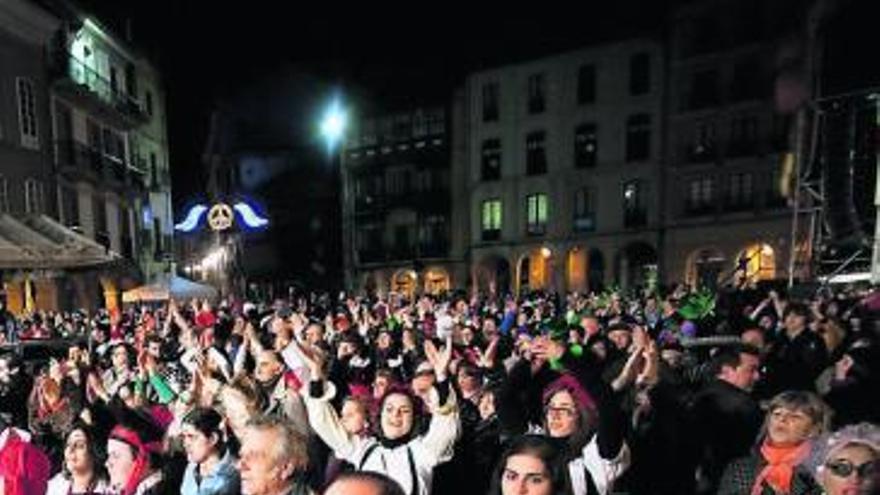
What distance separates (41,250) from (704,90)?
28.9 metres

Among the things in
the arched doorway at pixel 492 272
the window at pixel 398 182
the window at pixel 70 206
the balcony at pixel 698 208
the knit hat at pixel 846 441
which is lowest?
the arched doorway at pixel 492 272

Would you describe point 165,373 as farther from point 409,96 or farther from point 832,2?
point 409,96

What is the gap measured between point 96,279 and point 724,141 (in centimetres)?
2658

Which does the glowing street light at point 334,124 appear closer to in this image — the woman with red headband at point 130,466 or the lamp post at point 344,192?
the lamp post at point 344,192

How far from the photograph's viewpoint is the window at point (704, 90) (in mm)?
34156

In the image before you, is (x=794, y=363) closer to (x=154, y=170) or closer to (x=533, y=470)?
(x=533, y=470)

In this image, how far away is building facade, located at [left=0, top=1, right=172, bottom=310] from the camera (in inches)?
933

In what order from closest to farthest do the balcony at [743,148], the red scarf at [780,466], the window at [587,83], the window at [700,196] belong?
the red scarf at [780,466] < the balcony at [743,148] < the window at [700,196] < the window at [587,83]

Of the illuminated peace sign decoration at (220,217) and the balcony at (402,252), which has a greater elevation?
the illuminated peace sign decoration at (220,217)

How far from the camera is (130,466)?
4.20 metres

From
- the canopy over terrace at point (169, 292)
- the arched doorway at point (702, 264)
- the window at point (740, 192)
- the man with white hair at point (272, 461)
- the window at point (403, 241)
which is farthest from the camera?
the window at point (403, 241)

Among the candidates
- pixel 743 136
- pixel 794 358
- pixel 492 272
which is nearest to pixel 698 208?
pixel 743 136

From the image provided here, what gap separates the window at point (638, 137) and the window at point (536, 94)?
15.3 ft

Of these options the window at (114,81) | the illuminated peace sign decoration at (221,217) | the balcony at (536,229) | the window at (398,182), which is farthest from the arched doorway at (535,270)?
the window at (114,81)
